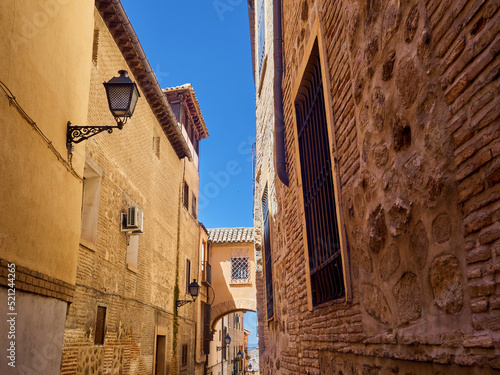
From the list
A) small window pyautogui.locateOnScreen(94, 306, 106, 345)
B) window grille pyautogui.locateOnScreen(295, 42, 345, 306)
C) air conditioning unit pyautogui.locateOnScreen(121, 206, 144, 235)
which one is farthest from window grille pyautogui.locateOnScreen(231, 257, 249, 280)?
window grille pyautogui.locateOnScreen(295, 42, 345, 306)

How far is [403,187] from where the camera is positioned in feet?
7.41

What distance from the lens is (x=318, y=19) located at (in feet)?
12.9

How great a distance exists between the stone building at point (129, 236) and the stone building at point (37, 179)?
0.78 metres

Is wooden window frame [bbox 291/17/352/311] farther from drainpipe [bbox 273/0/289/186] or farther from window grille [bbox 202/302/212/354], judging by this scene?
window grille [bbox 202/302/212/354]

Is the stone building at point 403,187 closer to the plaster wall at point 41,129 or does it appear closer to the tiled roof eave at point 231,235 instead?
the plaster wall at point 41,129

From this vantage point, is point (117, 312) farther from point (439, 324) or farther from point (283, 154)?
point (439, 324)

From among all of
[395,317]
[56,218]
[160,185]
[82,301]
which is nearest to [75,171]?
[56,218]

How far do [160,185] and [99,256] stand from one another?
5.19 m

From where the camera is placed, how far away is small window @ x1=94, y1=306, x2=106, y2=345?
7.81m

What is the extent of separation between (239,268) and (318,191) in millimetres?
18103

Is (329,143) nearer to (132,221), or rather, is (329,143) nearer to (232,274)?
(132,221)

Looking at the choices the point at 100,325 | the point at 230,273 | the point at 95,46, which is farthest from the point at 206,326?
the point at 95,46

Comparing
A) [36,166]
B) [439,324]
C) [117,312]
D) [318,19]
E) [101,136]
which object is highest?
[101,136]

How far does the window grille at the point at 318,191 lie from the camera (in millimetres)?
3803
